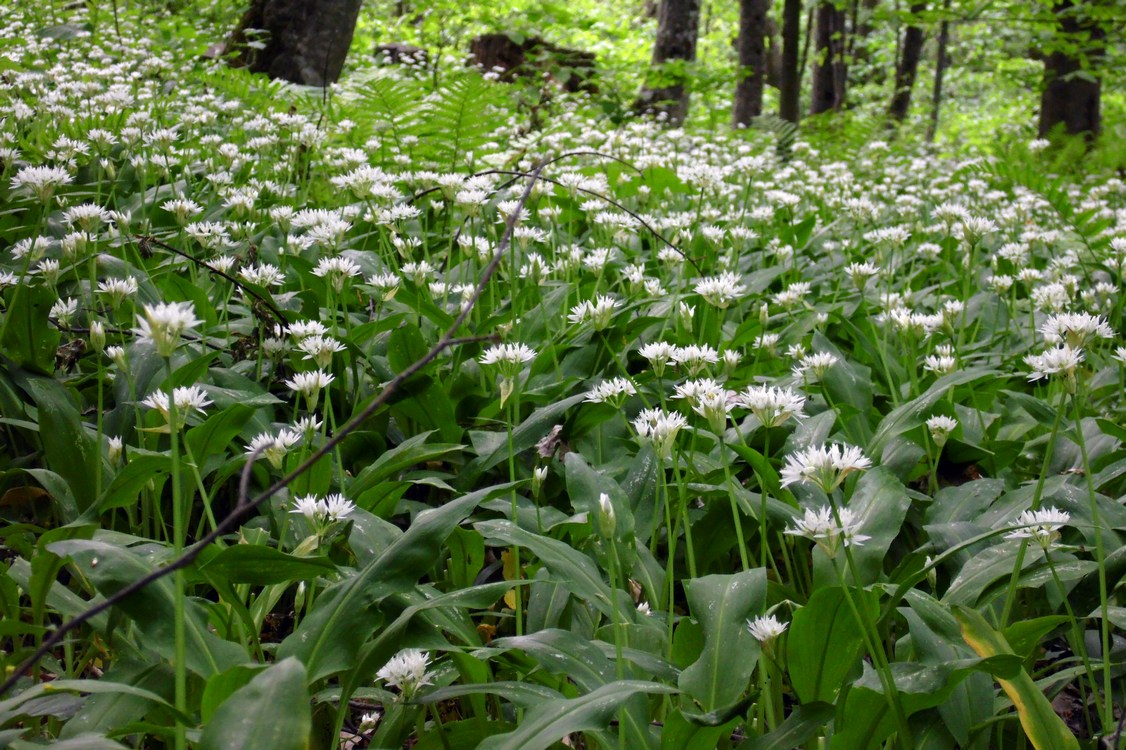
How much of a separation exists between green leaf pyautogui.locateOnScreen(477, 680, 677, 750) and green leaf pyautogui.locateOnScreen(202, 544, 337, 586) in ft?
1.14

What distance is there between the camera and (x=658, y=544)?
1884mm

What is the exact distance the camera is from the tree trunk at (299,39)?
6.46 metres

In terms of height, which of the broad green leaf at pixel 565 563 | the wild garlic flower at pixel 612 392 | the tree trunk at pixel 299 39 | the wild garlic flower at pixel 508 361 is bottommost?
the broad green leaf at pixel 565 563

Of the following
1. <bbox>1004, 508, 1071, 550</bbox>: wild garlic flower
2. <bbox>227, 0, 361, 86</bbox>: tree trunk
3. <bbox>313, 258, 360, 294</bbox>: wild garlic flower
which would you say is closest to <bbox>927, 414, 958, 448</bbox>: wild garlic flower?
<bbox>1004, 508, 1071, 550</bbox>: wild garlic flower

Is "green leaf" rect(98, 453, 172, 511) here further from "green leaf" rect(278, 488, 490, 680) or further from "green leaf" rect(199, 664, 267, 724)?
"green leaf" rect(199, 664, 267, 724)

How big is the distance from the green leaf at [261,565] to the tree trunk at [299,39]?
5.88 m

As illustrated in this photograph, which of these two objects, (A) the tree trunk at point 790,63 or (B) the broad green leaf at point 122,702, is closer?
(B) the broad green leaf at point 122,702

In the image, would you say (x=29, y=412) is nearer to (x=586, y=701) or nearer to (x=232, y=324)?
(x=232, y=324)

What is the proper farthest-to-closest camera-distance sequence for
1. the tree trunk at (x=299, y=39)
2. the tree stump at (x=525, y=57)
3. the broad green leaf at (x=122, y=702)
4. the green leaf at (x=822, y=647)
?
the tree stump at (x=525, y=57) → the tree trunk at (x=299, y=39) → the green leaf at (x=822, y=647) → the broad green leaf at (x=122, y=702)

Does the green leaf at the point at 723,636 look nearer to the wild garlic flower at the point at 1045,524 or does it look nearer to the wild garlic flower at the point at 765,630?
the wild garlic flower at the point at 765,630

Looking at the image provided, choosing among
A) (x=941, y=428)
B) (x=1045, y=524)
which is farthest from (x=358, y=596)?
(x=941, y=428)

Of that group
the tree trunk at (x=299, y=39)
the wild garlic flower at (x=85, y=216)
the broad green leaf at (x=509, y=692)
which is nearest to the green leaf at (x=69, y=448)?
the wild garlic flower at (x=85, y=216)

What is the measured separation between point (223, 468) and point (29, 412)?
22.9 inches

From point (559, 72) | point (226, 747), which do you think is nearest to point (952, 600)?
point (226, 747)
